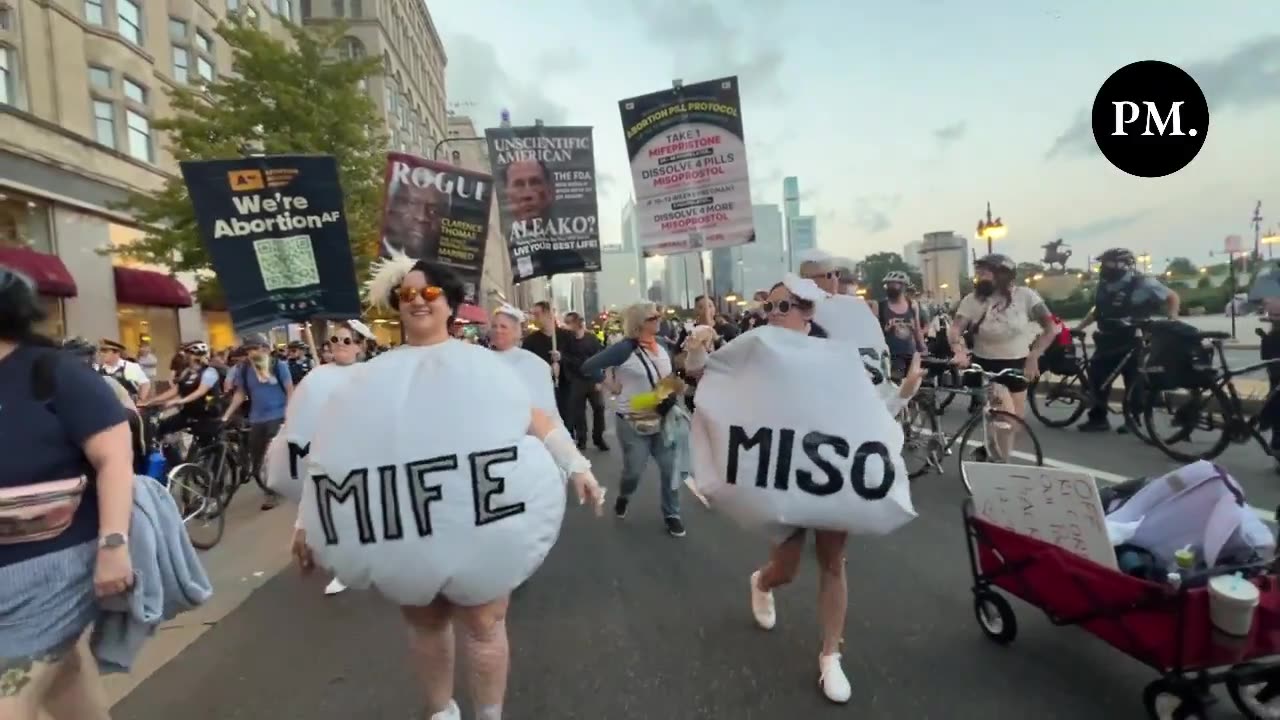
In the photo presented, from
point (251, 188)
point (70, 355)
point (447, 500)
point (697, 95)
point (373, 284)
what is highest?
point (697, 95)

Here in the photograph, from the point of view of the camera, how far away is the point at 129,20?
20.6 metres

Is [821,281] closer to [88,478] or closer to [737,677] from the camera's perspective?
[737,677]

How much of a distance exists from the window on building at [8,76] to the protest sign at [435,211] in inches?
553

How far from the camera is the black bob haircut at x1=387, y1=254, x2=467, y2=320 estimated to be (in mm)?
2766

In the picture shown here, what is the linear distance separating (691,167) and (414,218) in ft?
9.73

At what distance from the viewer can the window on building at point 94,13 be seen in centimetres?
1917

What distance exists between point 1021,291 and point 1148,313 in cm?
251

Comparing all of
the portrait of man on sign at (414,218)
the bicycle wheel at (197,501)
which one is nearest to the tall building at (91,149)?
the portrait of man on sign at (414,218)

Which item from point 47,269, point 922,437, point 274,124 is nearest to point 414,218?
point 922,437

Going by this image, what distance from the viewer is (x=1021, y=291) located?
694 centimetres

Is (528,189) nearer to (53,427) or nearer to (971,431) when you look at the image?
(971,431)

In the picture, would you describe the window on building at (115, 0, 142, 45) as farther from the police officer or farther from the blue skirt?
the blue skirt

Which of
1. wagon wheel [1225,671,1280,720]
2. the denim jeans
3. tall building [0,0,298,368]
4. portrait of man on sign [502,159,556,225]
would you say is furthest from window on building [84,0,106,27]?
wagon wheel [1225,671,1280,720]

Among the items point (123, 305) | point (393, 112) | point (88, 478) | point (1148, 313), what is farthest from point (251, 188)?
point (393, 112)
